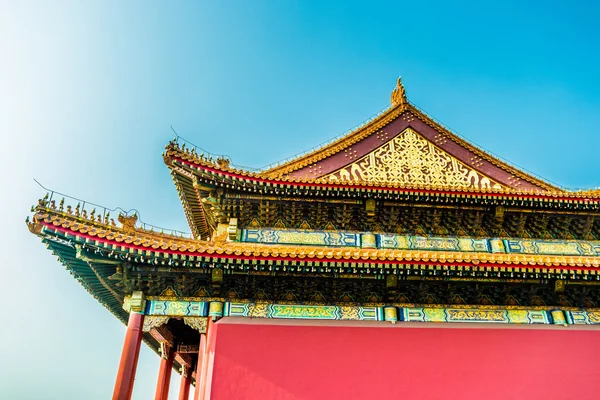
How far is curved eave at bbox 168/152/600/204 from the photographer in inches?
441

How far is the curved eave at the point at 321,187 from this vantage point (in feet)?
36.8

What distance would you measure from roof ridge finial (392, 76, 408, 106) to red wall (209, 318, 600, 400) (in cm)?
806

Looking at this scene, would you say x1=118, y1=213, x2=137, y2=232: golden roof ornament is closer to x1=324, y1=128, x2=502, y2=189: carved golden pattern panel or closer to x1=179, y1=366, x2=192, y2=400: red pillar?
x1=324, y1=128, x2=502, y2=189: carved golden pattern panel

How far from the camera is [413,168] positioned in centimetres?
1363

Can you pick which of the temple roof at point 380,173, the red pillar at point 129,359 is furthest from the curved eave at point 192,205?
the red pillar at point 129,359


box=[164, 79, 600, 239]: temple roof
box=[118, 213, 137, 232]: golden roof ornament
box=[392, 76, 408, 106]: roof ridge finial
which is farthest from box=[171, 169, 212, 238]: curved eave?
box=[392, 76, 408, 106]: roof ridge finial

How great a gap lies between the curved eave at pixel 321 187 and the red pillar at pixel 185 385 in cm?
806

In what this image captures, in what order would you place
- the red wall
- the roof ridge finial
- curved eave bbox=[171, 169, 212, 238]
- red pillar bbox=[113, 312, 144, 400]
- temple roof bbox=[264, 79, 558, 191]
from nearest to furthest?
red pillar bbox=[113, 312, 144, 400] < the red wall < curved eave bbox=[171, 169, 212, 238] < temple roof bbox=[264, 79, 558, 191] < the roof ridge finial

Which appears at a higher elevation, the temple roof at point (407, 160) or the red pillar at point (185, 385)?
the temple roof at point (407, 160)

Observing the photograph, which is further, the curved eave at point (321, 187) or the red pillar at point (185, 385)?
the red pillar at point (185, 385)

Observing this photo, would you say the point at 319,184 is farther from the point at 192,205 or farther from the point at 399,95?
the point at 399,95

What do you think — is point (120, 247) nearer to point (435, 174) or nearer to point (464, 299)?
point (464, 299)

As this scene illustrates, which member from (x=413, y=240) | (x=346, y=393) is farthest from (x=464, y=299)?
(x=346, y=393)

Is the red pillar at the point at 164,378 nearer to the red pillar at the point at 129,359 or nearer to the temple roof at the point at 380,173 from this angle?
the temple roof at the point at 380,173
